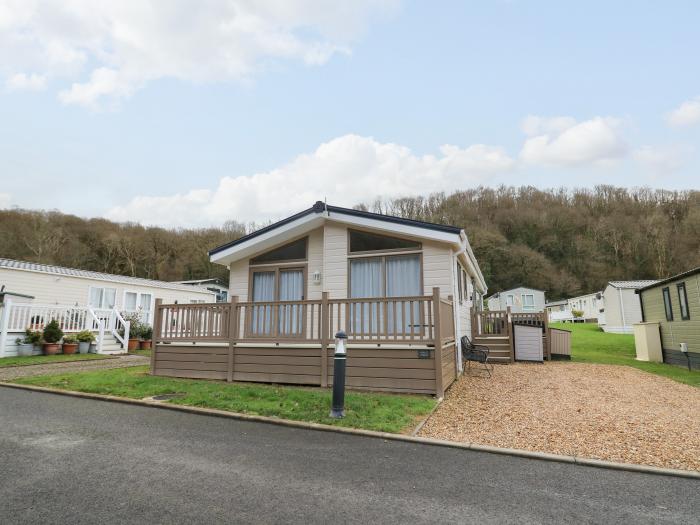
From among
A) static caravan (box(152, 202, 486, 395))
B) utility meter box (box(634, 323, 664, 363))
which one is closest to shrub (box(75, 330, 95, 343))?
static caravan (box(152, 202, 486, 395))

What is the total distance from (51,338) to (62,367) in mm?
3592

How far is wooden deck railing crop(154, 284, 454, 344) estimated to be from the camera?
6777 millimetres

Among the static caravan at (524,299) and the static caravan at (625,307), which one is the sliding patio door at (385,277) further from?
the static caravan at (524,299)

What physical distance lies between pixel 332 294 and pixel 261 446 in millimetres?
5056

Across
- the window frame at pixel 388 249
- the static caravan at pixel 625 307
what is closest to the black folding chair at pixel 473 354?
the window frame at pixel 388 249

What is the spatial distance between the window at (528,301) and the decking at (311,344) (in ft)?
116

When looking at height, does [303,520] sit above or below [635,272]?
below

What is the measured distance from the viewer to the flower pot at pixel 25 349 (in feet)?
39.5

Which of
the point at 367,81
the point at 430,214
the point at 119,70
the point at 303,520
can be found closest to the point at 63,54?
the point at 119,70

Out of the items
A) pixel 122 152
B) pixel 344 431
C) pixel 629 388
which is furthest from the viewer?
pixel 122 152

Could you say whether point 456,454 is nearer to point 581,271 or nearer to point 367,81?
point 367,81

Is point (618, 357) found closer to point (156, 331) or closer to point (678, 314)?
point (678, 314)

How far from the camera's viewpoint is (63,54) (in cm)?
1270

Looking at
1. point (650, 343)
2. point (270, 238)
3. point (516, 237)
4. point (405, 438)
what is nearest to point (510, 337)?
point (650, 343)
